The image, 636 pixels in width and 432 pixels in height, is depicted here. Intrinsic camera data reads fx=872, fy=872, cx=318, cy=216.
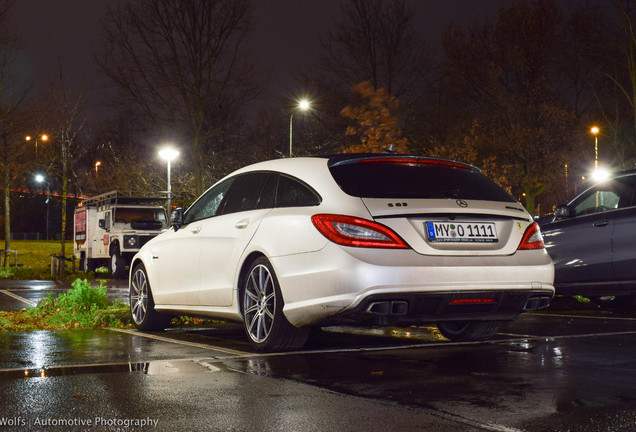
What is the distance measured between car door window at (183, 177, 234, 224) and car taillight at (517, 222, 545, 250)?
10.0 ft

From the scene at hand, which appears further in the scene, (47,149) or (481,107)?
(481,107)

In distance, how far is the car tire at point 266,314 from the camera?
7.11 meters

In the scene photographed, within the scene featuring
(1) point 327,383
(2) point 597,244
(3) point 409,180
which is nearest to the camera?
(1) point 327,383

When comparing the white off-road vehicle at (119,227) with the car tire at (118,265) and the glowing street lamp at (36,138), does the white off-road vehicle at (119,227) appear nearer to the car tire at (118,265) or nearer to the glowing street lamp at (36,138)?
the car tire at (118,265)

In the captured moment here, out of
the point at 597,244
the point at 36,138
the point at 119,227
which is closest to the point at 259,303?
the point at 597,244

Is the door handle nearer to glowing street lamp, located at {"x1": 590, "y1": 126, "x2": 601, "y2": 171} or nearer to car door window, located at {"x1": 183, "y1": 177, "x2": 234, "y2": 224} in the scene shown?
car door window, located at {"x1": 183, "y1": 177, "x2": 234, "y2": 224}

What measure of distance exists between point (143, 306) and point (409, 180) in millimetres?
4059

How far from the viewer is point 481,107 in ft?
140

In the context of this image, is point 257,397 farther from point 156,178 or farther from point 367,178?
point 156,178

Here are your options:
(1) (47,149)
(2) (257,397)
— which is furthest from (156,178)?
(2) (257,397)

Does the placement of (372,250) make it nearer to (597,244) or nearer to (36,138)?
(597,244)

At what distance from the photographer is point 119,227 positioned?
2694cm

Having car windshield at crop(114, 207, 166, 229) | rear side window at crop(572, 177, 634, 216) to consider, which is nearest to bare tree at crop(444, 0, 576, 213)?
car windshield at crop(114, 207, 166, 229)

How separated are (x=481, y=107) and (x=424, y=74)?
136 inches
